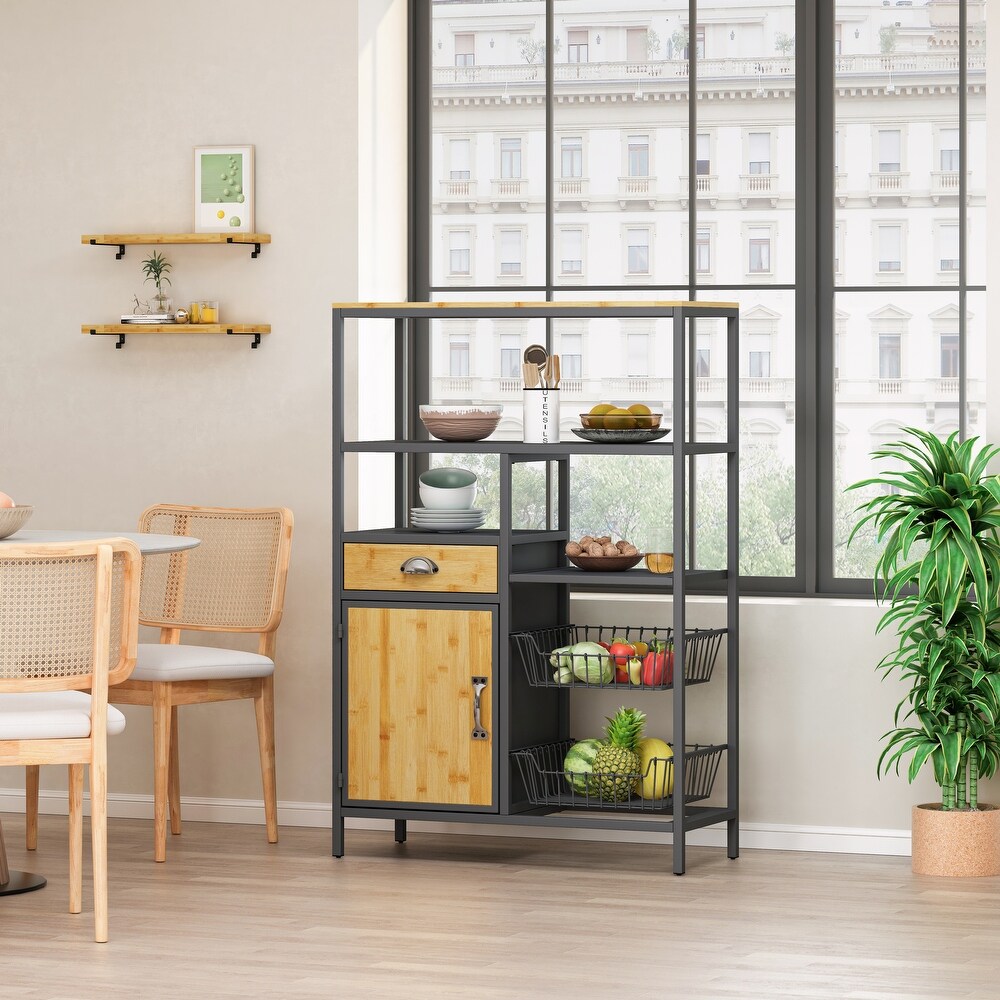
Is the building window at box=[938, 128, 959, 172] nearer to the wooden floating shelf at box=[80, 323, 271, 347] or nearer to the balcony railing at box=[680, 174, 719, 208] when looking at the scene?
the balcony railing at box=[680, 174, 719, 208]

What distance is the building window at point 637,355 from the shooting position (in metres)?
5.62

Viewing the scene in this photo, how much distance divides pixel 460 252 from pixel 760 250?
0.95m

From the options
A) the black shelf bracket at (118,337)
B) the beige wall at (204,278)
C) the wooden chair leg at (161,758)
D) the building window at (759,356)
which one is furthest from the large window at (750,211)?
the wooden chair leg at (161,758)

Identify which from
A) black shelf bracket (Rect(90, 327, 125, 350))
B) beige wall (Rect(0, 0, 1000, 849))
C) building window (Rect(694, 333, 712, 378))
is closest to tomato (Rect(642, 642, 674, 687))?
beige wall (Rect(0, 0, 1000, 849))

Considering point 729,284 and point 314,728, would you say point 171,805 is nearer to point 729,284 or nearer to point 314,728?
point 314,728

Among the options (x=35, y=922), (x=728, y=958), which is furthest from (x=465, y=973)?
(x=35, y=922)

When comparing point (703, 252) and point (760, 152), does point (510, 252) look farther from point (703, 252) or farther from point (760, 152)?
point (760, 152)

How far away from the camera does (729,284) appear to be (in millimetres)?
5516

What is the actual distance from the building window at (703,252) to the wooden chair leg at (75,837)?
7.96 feet

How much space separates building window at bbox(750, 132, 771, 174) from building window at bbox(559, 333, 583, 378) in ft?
2.44

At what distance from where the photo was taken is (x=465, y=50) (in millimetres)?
5730

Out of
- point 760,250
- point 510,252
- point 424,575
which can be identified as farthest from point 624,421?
point 510,252

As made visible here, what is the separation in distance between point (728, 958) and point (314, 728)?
6.53 ft

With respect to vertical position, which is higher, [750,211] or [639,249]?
[750,211]
